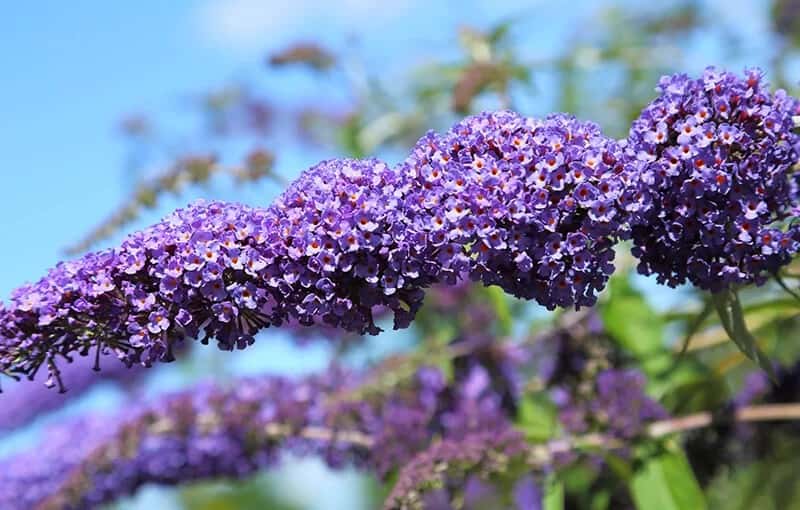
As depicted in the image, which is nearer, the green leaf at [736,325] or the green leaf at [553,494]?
the green leaf at [736,325]

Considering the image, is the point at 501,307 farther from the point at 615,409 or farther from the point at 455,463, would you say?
the point at 455,463

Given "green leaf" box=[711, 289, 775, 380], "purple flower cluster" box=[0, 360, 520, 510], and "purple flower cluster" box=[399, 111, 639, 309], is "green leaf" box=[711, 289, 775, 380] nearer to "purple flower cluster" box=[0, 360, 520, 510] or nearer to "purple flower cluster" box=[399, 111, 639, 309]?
"purple flower cluster" box=[399, 111, 639, 309]

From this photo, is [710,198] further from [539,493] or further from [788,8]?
[788,8]

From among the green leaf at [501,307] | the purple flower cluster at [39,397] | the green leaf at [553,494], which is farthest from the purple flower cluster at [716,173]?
the purple flower cluster at [39,397]

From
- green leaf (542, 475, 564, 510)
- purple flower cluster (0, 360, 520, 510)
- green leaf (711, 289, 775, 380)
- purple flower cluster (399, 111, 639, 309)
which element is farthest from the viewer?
purple flower cluster (0, 360, 520, 510)

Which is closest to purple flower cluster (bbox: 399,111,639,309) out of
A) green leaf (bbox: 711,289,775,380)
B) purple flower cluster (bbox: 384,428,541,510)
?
green leaf (bbox: 711,289,775,380)

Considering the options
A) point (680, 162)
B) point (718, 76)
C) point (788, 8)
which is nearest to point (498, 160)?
point (680, 162)

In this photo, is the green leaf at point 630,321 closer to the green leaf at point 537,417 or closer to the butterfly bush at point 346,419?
the butterfly bush at point 346,419
